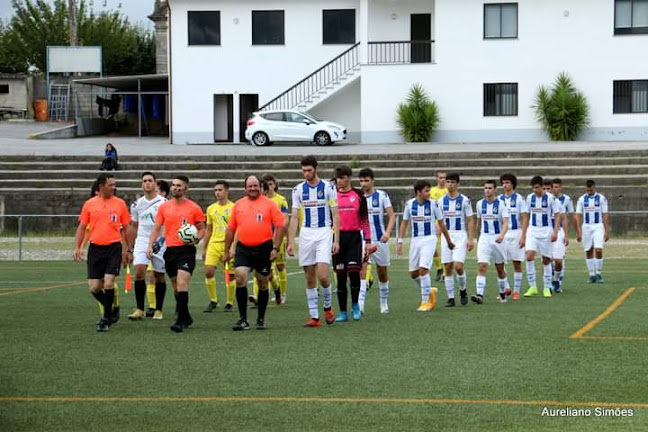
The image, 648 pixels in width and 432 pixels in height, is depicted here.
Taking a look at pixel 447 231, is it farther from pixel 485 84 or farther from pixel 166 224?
pixel 485 84

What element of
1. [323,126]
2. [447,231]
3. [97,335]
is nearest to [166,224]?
[97,335]

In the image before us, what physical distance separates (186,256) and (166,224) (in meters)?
0.52

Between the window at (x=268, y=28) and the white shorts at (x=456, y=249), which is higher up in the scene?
the window at (x=268, y=28)

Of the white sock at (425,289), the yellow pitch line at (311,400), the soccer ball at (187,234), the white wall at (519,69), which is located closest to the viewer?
the yellow pitch line at (311,400)

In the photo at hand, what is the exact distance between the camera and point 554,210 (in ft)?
70.9

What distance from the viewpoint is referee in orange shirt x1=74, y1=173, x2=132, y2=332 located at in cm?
1598

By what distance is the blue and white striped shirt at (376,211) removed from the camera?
18.4 meters

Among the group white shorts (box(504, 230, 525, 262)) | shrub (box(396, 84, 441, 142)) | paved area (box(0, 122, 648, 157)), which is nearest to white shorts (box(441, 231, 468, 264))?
white shorts (box(504, 230, 525, 262))

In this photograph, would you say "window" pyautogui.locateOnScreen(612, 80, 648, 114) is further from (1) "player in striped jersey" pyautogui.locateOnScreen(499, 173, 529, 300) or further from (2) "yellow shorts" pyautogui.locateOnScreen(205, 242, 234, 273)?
(2) "yellow shorts" pyautogui.locateOnScreen(205, 242, 234, 273)

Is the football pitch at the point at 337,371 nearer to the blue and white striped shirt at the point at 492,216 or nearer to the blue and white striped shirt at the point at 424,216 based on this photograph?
the blue and white striped shirt at the point at 424,216

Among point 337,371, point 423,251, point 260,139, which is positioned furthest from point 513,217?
point 260,139

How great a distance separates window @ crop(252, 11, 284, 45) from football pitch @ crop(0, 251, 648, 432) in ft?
124

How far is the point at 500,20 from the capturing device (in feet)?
173

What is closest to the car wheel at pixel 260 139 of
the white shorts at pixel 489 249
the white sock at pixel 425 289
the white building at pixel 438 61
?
the white building at pixel 438 61
